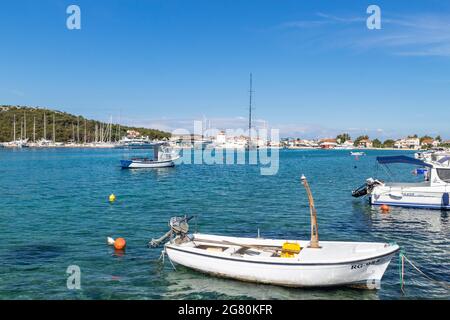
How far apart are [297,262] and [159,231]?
46.7 feet

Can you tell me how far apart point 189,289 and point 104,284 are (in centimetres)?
381

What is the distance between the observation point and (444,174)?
37.6 m

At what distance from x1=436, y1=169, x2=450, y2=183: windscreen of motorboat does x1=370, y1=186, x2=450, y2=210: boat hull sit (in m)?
0.84

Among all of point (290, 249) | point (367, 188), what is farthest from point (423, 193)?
point (290, 249)

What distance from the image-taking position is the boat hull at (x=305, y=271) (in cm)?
1627

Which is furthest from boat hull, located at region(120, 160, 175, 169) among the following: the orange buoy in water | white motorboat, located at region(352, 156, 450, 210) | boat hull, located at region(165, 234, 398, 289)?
boat hull, located at region(165, 234, 398, 289)

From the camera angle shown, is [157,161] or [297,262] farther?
[157,161]

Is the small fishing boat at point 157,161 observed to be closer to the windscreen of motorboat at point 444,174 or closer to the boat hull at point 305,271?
the windscreen of motorboat at point 444,174

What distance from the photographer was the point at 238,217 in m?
34.1

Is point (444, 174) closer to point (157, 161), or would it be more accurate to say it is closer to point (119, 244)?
point (119, 244)

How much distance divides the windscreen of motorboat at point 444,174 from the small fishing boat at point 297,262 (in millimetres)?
24104

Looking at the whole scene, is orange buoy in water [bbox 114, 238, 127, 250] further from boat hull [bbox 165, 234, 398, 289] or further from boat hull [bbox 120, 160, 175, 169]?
boat hull [bbox 120, 160, 175, 169]

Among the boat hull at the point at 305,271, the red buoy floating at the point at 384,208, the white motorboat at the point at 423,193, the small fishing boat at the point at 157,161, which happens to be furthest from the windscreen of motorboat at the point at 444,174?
the small fishing boat at the point at 157,161
